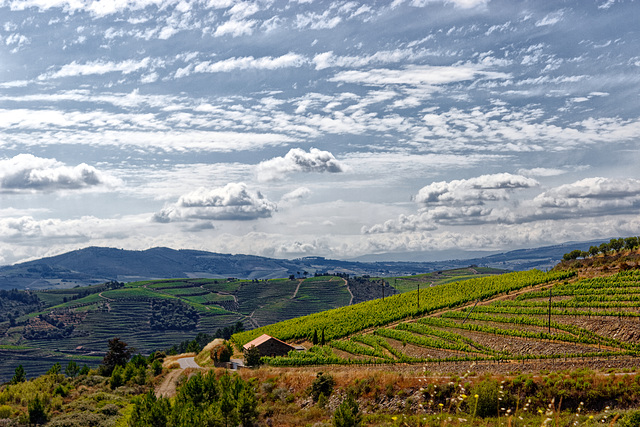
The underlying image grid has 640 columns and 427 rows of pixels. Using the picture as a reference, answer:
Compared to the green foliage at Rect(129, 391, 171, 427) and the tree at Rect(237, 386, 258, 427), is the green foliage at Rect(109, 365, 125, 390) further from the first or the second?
the tree at Rect(237, 386, 258, 427)

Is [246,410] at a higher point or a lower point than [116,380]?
higher

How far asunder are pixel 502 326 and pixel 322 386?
30306 millimetres

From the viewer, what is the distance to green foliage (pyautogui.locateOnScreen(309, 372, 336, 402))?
5697 centimetres

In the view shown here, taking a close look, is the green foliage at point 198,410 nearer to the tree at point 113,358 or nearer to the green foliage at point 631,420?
the green foliage at point 631,420

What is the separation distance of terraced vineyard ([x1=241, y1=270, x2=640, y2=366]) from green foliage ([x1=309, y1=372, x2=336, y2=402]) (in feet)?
49.4

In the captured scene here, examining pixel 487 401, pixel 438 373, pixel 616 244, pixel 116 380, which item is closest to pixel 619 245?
pixel 616 244

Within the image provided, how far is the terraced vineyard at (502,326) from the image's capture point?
63750 millimetres

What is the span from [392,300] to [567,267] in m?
35.4

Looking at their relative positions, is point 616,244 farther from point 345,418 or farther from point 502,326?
point 345,418

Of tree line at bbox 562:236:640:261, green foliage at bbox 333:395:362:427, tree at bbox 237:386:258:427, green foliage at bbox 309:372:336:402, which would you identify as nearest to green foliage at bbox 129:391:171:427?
tree at bbox 237:386:258:427

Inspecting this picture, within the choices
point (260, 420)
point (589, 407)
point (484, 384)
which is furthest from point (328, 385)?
point (589, 407)

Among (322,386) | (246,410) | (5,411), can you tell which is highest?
(246,410)

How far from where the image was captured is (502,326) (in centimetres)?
7419

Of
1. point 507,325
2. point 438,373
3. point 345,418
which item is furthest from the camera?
point 507,325
